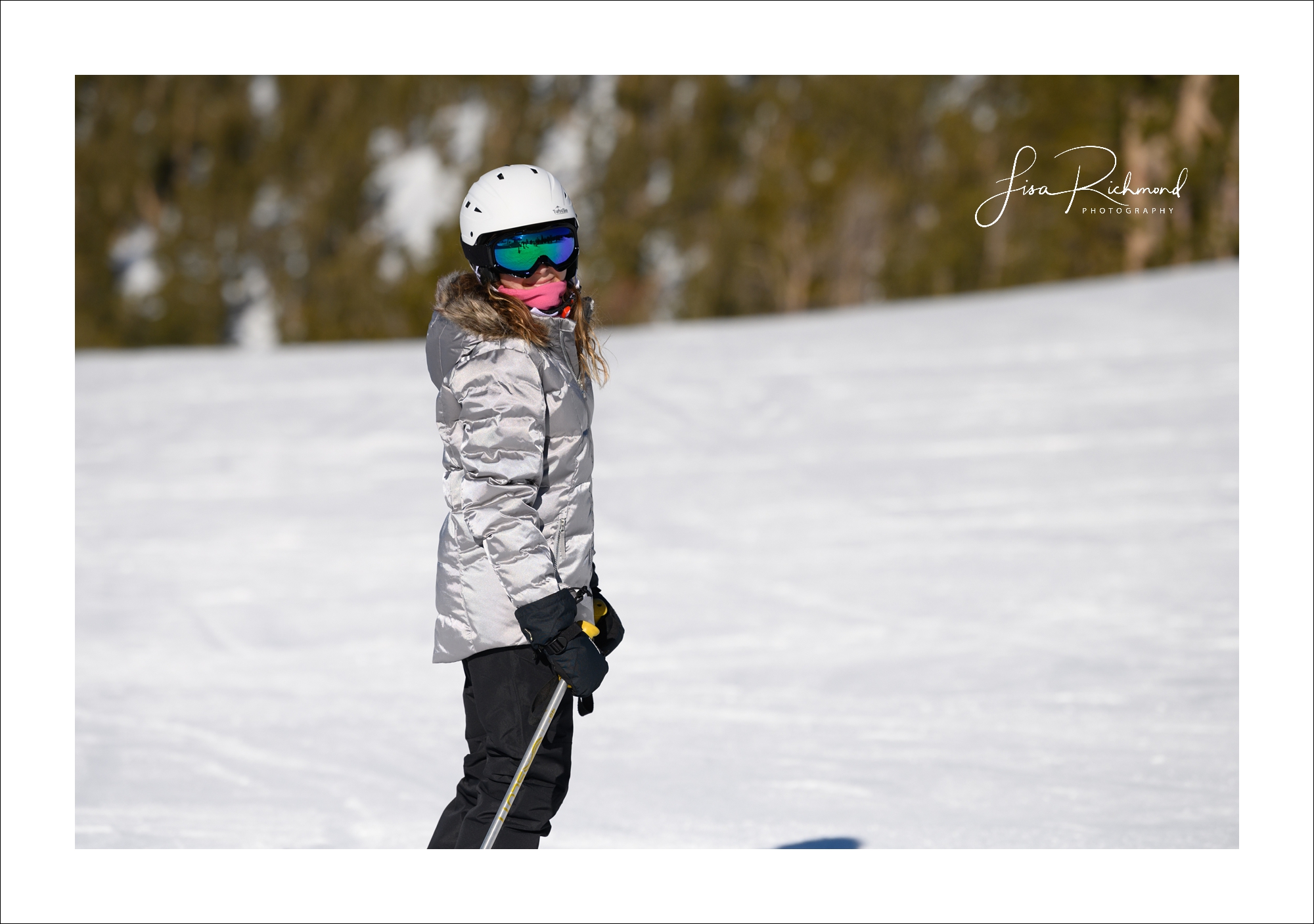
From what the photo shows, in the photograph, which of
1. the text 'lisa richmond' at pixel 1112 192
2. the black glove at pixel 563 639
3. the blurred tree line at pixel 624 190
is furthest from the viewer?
the blurred tree line at pixel 624 190

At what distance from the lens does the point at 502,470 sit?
201 centimetres

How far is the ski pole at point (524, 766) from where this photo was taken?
214 centimetres

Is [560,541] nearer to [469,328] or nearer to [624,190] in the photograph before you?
[469,328]

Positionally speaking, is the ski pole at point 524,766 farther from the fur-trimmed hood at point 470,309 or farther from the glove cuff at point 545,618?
the fur-trimmed hood at point 470,309

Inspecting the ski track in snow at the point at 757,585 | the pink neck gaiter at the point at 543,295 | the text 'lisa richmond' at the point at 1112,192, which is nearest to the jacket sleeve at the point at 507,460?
the pink neck gaiter at the point at 543,295

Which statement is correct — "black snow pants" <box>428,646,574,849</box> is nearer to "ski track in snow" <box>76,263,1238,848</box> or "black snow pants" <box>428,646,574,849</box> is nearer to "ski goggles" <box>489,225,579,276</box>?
"ski goggles" <box>489,225,579,276</box>

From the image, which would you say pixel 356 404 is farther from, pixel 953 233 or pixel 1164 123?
pixel 953 233

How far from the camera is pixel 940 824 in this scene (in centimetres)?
325

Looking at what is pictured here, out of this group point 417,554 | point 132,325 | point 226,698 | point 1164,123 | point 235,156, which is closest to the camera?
point 226,698

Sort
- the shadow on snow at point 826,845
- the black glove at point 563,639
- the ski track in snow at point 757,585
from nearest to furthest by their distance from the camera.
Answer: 1. the black glove at point 563,639
2. the shadow on snow at point 826,845
3. the ski track in snow at point 757,585

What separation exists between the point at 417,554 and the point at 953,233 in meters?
14.8

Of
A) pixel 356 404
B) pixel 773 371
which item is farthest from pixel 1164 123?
pixel 356 404

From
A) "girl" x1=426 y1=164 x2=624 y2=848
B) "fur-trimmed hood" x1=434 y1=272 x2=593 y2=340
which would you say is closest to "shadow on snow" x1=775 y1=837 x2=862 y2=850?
"girl" x1=426 y1=164 x2=624 y2=848

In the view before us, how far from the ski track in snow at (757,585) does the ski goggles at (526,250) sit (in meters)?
1.58
